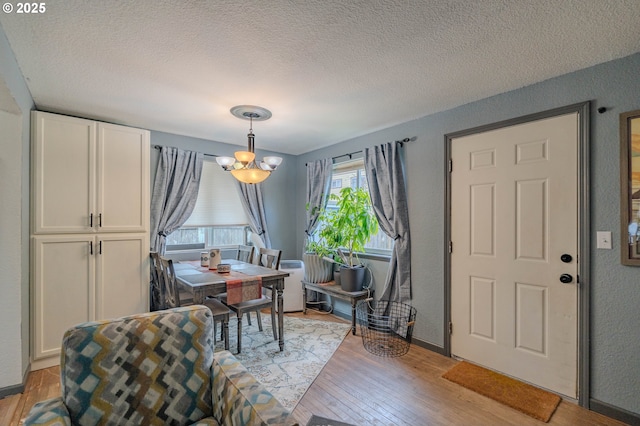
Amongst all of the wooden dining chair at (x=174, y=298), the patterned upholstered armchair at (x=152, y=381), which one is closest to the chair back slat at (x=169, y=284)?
the wooden dining chair at (x=174, y=298)

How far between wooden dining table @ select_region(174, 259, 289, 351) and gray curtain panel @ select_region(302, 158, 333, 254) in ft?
4.59

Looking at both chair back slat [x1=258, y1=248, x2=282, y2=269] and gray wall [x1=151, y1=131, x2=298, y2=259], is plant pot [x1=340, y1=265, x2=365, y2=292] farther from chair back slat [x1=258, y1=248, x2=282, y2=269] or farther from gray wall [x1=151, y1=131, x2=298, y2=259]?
gray wall [x1=151, y1=131, x2=298, y2=259]

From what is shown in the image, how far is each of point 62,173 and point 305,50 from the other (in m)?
2.53

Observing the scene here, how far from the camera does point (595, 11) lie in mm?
1582

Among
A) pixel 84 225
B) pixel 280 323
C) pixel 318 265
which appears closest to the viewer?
pixel 84 225

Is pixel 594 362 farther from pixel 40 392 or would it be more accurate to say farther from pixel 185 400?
pixel 40 392

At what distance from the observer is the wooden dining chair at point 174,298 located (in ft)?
9.14

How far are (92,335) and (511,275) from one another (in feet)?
9.48

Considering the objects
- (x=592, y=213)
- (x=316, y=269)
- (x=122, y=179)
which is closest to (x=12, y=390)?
(x=122, y=179)

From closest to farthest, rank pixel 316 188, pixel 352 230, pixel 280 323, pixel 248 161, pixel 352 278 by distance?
pixel 248 161 < pixel 280 323 < pixel 352 278 < pixel 352 230 < pixel 316 188

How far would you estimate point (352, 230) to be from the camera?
3758 mm

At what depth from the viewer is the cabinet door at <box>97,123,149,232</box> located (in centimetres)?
304

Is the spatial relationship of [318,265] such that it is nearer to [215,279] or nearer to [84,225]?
[215,279]

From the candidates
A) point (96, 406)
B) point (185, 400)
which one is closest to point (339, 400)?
point (185, 400)
